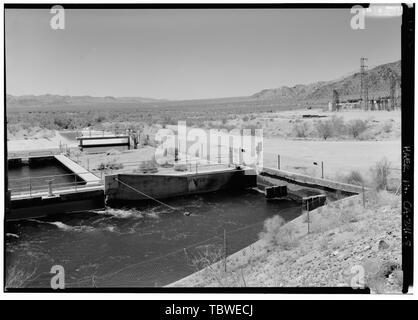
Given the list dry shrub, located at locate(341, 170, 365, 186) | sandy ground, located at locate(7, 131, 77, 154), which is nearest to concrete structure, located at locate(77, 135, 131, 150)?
sandy ground, located at locate(7, 131, 77, 154)

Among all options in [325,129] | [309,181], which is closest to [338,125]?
[325,129]

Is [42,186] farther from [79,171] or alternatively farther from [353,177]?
[353,177]

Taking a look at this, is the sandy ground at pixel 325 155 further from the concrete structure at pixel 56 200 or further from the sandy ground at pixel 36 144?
the sandy ground at pixel 36 144

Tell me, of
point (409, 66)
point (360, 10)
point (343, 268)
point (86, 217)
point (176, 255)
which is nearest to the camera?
point (409, 66)

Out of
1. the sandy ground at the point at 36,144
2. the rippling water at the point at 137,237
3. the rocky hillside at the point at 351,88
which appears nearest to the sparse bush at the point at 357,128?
the rocky hillside at the point at 351,88

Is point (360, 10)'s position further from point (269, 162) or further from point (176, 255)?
point (269, 162)

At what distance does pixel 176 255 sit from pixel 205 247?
1.00ft

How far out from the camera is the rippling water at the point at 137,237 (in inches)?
150

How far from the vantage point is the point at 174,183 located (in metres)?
7.62

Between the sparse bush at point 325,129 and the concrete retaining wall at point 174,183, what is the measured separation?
12.9 ft

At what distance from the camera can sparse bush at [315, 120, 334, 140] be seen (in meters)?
11.1

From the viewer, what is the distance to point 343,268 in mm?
2582

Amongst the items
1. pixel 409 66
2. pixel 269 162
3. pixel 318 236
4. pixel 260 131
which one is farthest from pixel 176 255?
pixel 260 131

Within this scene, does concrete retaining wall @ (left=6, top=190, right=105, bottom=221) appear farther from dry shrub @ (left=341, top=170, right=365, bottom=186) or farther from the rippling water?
dry shrub @ (left=341, top=170, right=365, bottom=186)
